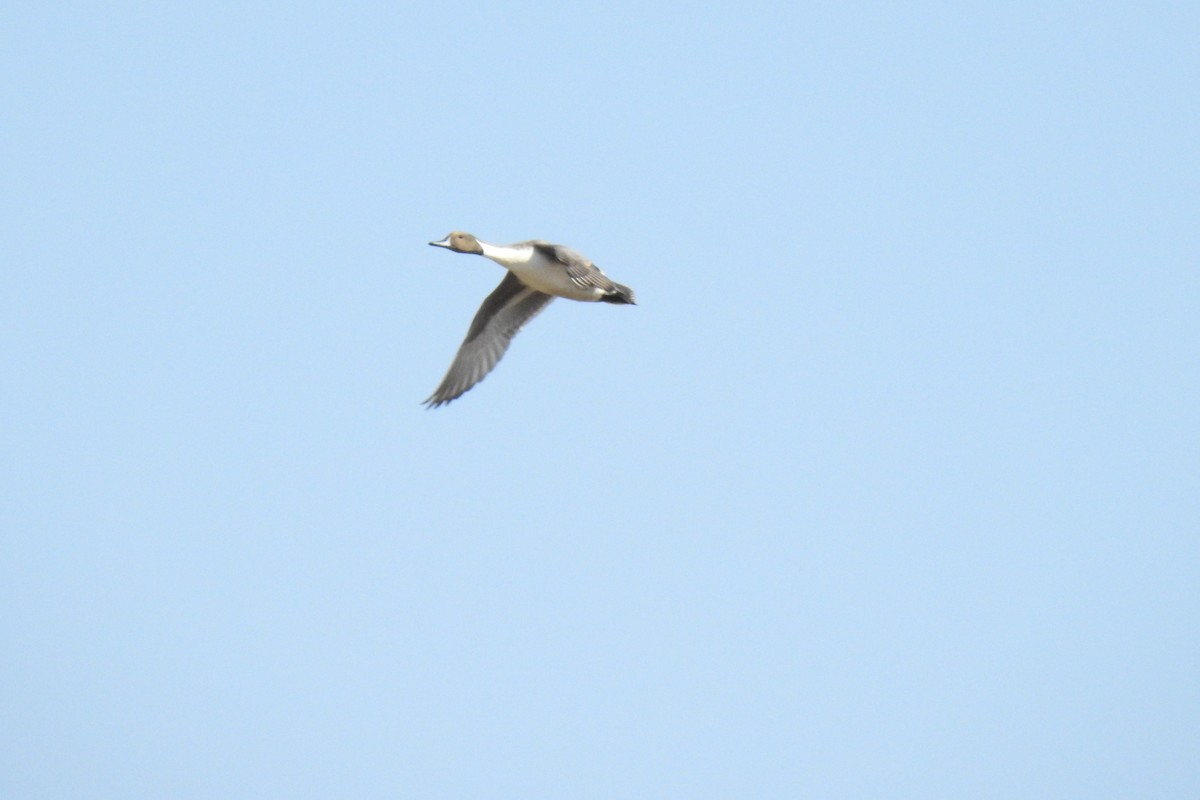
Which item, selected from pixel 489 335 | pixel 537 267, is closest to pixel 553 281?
pixel 537 267

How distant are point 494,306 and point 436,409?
1600 mm

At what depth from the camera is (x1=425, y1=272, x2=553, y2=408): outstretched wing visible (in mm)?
18781

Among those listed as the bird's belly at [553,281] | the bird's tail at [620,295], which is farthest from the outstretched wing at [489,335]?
the bird's tail at [620,295]

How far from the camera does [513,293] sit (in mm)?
18719

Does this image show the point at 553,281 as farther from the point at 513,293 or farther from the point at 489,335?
the point at 489,335

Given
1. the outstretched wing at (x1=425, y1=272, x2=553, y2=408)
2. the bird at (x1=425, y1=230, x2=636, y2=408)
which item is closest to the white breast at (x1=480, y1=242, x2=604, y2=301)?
the bird at (x1=425, y1=230, x2=636, y2=408)

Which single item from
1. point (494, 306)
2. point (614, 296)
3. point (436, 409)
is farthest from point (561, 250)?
point (436, 409)

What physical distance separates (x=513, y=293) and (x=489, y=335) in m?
0.68

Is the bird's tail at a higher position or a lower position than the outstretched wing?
higher

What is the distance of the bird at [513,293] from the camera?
1677 centimetres

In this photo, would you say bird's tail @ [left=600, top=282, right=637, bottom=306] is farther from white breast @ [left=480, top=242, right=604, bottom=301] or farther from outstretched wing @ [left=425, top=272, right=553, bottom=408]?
outstretched wing @ [left=425, top=272, right=553, bottom=408]

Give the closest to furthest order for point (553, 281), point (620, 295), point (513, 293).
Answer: point (620, 295), point (553, 281), point (513, 293)

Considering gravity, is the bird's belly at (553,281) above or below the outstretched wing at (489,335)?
above

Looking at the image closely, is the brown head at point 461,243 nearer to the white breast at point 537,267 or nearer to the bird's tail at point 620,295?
the white breast at point 537,267
